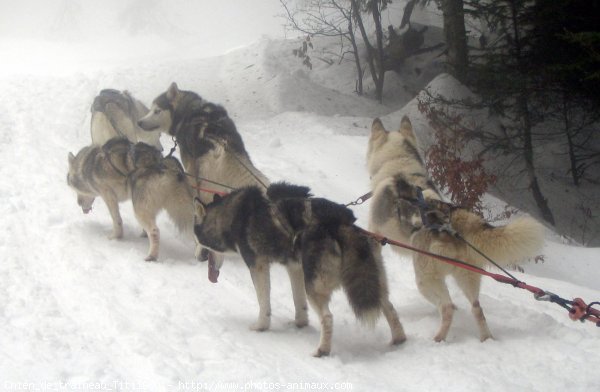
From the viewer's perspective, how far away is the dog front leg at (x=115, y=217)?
22.8 ft

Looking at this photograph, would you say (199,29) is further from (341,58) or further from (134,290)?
(134,290)

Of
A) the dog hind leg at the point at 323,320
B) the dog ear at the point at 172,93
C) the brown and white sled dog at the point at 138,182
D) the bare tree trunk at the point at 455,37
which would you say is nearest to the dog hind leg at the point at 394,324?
the dog hind leg at the point at 323,320

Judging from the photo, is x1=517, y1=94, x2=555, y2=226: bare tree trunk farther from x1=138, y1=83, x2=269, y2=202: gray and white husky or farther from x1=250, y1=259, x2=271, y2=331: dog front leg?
x1=250, y1=259, x2=271, y2=331: dog front leg

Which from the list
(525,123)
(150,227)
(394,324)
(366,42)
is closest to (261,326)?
(394,324)

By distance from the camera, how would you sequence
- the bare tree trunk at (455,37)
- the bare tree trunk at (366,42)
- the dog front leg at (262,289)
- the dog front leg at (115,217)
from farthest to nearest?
the bare tree trunk at (366,42) < the bare tree trunk at (455,37) < the dog front leg at (115,217) < the dog front leg at (262,289)

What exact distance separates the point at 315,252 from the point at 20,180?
5808mm

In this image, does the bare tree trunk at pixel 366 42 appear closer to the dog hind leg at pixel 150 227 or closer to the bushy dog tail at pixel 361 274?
the dog hind leg at pixel 150 227

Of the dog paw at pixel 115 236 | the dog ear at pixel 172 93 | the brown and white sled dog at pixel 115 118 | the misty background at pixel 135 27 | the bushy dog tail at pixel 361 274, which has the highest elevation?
the misty background at pixel 135 27

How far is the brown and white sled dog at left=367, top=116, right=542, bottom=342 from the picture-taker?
14.4 ft

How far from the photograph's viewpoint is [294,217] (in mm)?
4711

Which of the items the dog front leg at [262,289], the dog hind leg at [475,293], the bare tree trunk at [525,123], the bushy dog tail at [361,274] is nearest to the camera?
the bushy dog tail at [361,274]

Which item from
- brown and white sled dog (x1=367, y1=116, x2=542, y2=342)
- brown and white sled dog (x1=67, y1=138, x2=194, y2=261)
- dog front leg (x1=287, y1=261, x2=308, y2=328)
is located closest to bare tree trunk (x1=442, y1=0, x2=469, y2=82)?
brown and white sled dog (x1=367, y1=116, x2=542, y2=342)

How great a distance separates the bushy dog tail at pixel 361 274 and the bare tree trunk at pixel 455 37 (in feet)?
30.9

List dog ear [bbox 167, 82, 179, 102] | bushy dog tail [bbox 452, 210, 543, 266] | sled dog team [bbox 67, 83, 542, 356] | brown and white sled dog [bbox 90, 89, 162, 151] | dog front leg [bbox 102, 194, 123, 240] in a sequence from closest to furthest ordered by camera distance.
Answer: bushy dog tail [bbox 452, 210, 543, 266] → sled dog team [bbox 67, 83, 542, 356] → dog front leg [bbox 102, 194, 123, 240] → dog ear [bbox 167, 82, 179, 102] → brown and white sled dog [bbox 90, 89, 162, 151]
